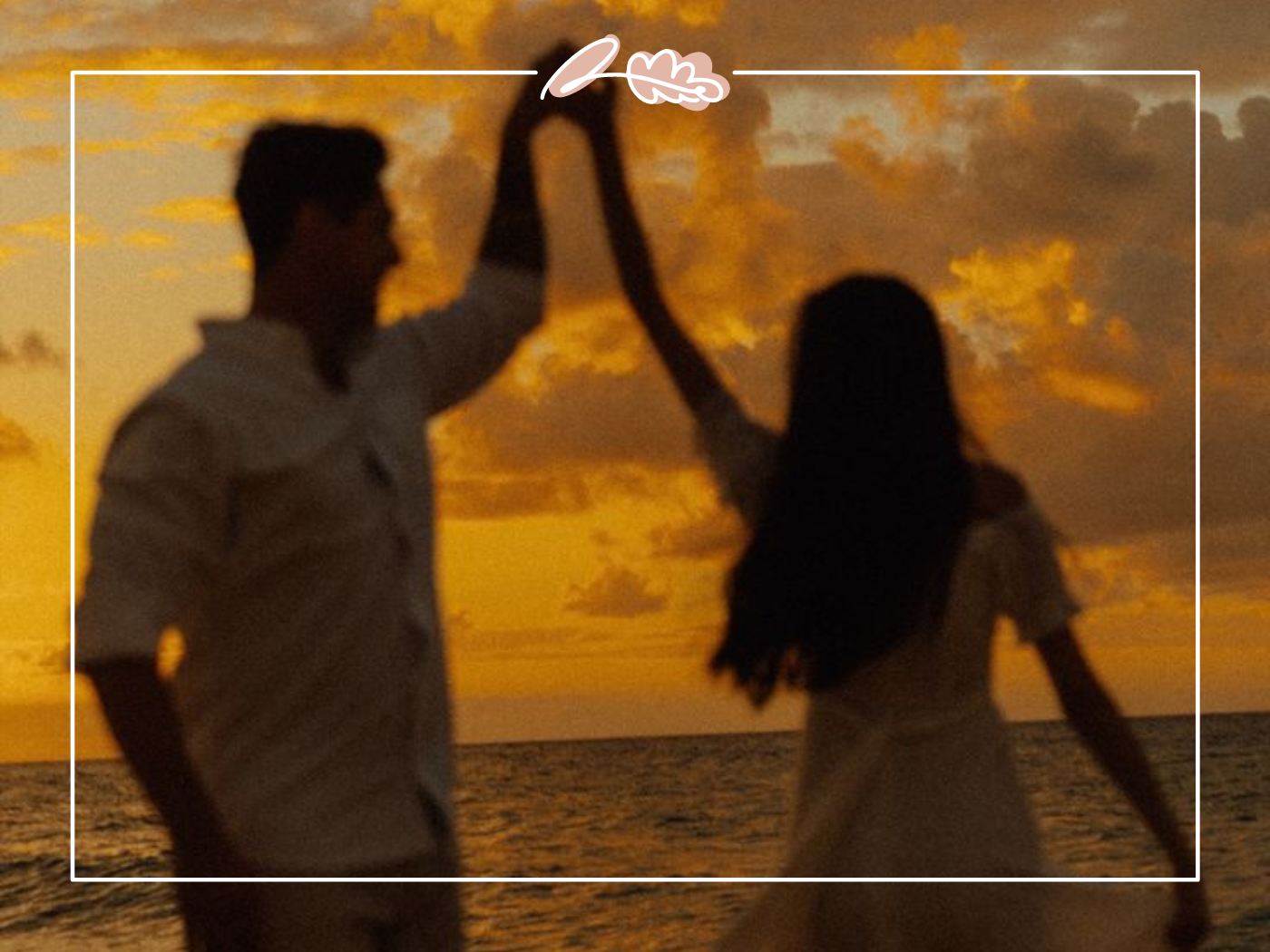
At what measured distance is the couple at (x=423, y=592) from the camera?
217 centimetres

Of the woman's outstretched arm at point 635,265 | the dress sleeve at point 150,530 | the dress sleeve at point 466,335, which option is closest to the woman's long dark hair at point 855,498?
the woman's outstretched arm at point 635,265

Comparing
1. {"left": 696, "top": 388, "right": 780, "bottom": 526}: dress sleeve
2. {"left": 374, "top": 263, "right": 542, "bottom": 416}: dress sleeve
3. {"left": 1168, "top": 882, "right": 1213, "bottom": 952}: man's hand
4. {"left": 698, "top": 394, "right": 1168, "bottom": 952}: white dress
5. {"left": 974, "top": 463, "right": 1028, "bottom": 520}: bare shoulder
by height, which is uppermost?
{"left": 374, "top": 263, "right": 542, "bottom": 416}: dress sleeve

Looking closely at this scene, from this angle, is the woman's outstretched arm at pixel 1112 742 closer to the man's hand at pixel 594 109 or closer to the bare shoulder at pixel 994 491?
the bare shoulder at pixel 994 491

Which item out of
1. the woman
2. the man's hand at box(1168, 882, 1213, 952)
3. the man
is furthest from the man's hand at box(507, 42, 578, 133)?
the man's hand at box(1168, 882, 1213, 952)

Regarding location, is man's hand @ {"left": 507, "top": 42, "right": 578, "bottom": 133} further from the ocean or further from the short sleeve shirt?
the ocean

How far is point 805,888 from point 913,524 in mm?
514

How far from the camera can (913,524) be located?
2635 millimetres

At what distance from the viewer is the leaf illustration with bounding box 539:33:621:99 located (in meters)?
2.72

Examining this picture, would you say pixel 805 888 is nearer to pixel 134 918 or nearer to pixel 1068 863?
pixel 134 918

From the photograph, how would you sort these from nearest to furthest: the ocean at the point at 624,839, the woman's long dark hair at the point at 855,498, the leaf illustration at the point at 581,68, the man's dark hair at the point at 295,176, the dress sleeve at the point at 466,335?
the man's dark hair at the point at 295,176, the dress sleeve at the point at 466,335, the woman's long dark hair at the point at 855,498, the leaf illustration at the point at 581,68, the ocean at the point at 624,839

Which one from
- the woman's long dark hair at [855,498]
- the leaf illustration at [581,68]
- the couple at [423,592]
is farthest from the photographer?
the leaf illustration at [581,68]

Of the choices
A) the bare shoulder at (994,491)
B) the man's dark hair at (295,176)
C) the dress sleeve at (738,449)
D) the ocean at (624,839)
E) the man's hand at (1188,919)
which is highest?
the man's dark hair at (295,176)

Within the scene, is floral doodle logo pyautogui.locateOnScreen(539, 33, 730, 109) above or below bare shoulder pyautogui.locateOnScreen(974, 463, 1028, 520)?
above

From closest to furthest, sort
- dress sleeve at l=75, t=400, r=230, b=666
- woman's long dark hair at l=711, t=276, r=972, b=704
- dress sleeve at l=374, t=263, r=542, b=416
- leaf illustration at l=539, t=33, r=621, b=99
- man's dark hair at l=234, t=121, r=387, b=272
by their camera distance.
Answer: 1. dress sleeve at l=75, t=400, r=230, b=666
2. man's dark hair at l=234, t=121, r=387, b=272
3. dress sleeve at l=374, t=263, r=542, b=416
4. woman's long dark hair at l=711, t=276, r=972, b=704
5. leaf illustration at l=539, t=33, r=621, b=99
